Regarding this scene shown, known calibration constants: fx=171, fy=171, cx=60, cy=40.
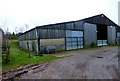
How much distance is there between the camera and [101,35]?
127 feet

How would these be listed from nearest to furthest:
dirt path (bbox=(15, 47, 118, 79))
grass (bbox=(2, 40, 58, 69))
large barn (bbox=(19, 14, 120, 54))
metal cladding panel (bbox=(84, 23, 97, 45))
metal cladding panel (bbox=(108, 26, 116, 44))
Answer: dirt path (bbox=(15, 47, 118, 79)) → grass (bbox=(2, 40, 58, 69)) → large barn (bbox=(19, 14, 120, 54)) → metal cladding panel (bbox=(84, 23, 97, 45)) → metal cladding panel (bbox=(108, 26, 116, 44))

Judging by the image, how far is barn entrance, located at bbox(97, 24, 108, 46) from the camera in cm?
3728

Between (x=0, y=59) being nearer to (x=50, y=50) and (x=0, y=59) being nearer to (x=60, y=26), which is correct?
(x=50, y=50)

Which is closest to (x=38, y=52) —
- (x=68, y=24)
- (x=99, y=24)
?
(x=68, y=24)

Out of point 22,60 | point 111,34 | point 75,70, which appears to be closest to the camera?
point 75,70

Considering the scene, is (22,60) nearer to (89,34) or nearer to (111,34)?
(89,34)

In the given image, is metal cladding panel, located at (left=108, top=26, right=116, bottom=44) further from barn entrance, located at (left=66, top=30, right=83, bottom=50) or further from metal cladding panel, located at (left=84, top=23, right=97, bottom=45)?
barn entrance, located at (left=66, top=30, right=83, bottom=50)

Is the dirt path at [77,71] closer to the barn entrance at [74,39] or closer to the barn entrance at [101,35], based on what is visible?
the barn entrance at [74,39]

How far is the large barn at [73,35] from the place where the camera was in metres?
25.1

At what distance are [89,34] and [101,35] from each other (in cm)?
595

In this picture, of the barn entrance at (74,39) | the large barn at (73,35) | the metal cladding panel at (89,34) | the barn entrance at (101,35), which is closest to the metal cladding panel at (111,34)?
the large barn at (73,35)

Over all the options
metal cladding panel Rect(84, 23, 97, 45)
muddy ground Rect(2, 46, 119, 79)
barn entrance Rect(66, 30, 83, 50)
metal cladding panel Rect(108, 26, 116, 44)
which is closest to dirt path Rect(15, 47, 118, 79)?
muddy ground Rect(2, 46, 119, 79)

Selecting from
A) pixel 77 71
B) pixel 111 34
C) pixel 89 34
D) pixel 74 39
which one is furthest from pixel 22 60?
pixel 111 34

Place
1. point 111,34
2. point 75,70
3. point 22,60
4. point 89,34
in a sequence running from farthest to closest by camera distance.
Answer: point 111,34 → point 89,34 → point 22,60 → point 75,70
